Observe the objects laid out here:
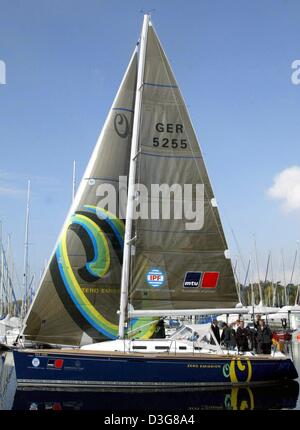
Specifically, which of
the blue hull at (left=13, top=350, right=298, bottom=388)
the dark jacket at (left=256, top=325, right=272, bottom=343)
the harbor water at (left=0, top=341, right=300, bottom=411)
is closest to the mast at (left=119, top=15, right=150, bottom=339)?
the blue hull at (left=13, top=350, right=298, bottom=388)

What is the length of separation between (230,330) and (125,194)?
18.9 ft

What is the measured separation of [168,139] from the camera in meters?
18.0

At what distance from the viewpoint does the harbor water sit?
522 inches

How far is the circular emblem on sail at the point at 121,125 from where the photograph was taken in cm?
1831

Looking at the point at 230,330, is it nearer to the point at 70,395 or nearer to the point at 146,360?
the point at 146,360

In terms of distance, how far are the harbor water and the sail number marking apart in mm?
7919

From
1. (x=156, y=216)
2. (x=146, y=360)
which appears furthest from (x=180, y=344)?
(x=156, y=216)

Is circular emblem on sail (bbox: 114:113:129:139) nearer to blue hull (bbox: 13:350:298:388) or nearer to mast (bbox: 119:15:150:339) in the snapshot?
mast (bbox: 119:15:150:339)

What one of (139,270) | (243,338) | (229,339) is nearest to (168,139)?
(139,270)

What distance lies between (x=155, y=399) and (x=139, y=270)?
4256 mm

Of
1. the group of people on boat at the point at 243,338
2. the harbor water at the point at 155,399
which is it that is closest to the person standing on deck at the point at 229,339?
the group of people on boat at the point at 243,338

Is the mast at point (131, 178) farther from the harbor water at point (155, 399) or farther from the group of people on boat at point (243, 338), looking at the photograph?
the group of people on boat at point (243, 338)

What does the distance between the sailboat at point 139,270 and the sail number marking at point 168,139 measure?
0.03m

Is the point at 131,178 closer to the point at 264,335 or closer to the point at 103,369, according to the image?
the point at 103,369
